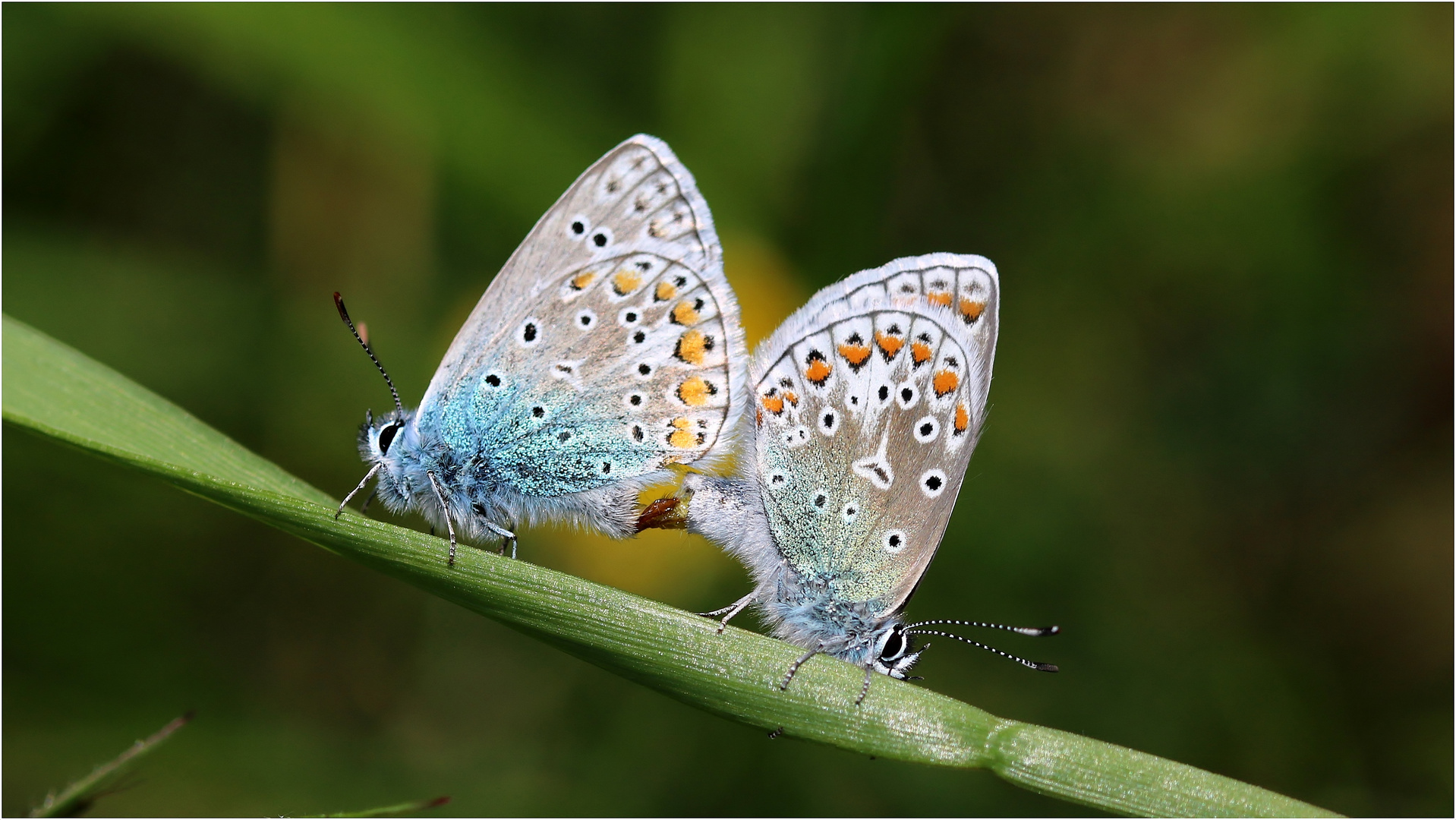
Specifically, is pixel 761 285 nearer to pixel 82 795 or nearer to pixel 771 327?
pixel 771 327

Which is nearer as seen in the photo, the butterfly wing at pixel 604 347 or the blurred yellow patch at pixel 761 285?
the butterfly wing at pixel 604 347

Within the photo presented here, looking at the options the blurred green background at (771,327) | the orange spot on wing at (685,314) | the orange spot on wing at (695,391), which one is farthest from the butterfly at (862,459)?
the blurred green background at (771,327)

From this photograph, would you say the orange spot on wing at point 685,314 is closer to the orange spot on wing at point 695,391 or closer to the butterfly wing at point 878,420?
the orange spot on wing at point 695,391

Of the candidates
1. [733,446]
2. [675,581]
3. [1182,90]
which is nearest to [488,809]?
[675,581]

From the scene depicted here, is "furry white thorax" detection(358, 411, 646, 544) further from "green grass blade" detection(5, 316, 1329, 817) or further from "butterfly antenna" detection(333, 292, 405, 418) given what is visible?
"green grass blade" detection(5, 316, 1329, 817)

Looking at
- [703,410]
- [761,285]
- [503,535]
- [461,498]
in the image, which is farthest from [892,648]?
[761,285]

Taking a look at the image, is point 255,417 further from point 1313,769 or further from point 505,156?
point 1313,769
